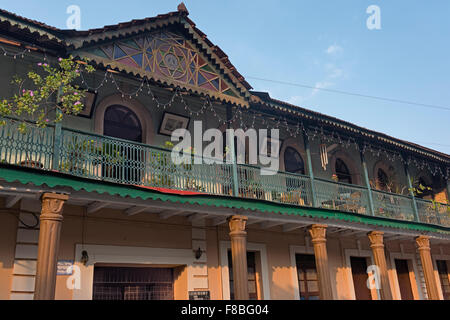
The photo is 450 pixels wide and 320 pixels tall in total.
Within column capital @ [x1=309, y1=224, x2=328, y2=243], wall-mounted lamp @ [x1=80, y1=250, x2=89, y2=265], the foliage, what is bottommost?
wall-mounted lamp @ [x1=80, y1=250, x2=89, y2=265]

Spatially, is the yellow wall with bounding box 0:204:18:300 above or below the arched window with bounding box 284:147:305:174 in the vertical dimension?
below

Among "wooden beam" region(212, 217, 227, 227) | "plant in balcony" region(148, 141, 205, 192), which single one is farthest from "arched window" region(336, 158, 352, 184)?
A: "plant in balcony" region(148, 141, 205, 192)

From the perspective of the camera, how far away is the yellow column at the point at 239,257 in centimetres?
927

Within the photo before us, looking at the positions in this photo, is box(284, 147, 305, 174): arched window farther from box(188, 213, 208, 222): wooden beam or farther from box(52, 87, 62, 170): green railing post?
box(52, 87, 62, 170): green railing post

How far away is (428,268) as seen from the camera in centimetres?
1334

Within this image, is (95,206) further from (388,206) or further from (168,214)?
Result: (388,206)

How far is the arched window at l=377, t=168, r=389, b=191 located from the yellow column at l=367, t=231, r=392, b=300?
4.08 metres

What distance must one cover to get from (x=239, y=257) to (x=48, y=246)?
398cm

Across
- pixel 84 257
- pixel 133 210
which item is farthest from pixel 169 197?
pixel 84 257

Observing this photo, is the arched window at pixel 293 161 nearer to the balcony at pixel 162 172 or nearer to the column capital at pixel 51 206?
the balcony at pixel 162 172

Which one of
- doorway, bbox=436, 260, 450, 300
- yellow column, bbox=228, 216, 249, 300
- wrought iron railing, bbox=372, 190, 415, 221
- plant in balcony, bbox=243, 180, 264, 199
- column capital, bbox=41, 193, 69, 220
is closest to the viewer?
column capital, bbox=41, 193, 69, 220

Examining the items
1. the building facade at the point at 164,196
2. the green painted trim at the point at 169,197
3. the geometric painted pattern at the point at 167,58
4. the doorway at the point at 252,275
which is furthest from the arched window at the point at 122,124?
the doorway at the point at 252,275

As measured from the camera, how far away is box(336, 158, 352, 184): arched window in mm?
15273
